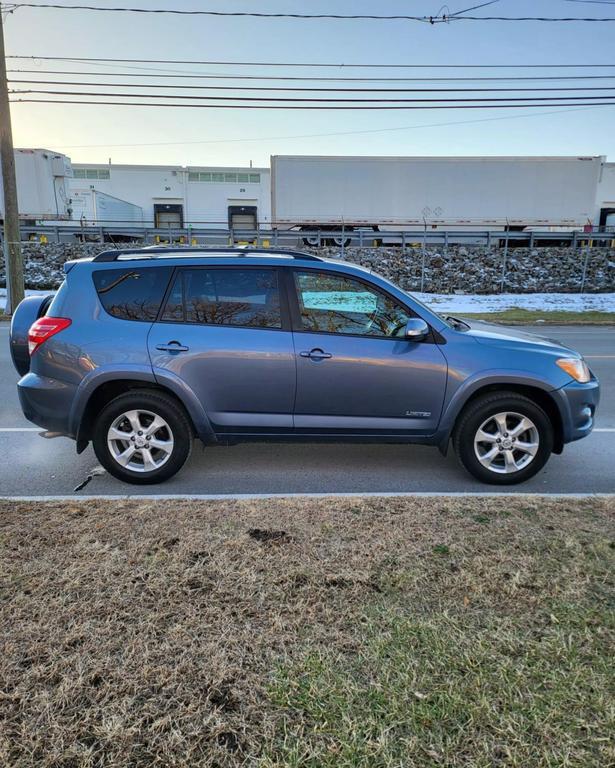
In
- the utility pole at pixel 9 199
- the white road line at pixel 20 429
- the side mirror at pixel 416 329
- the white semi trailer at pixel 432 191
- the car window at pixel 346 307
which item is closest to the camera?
the side mirror at pixel 416 329

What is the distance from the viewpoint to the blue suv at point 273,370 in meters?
4.19

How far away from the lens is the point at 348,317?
4.39m

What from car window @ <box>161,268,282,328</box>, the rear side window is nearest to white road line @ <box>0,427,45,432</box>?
the rear side window

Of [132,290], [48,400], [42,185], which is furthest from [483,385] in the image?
[42,185]

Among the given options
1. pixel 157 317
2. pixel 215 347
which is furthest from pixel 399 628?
pixel 157 317

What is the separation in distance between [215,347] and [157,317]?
529mm

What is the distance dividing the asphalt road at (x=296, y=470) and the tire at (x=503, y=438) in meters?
0.14

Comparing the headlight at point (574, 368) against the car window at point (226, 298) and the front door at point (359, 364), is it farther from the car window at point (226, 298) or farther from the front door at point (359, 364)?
the car window at point (226, 298)

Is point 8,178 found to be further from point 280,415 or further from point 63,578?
point 63,578

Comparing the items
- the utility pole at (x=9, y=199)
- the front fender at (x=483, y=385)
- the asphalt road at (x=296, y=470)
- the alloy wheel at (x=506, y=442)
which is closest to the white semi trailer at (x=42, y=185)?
the utility pole at (x=9, y=199)

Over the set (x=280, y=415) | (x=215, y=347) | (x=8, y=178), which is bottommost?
(x=280, y=415)

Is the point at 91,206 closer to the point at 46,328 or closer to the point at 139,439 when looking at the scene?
the point at 46,328

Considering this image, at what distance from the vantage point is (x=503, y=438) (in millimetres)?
4348

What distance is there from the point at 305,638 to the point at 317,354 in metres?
2.27
